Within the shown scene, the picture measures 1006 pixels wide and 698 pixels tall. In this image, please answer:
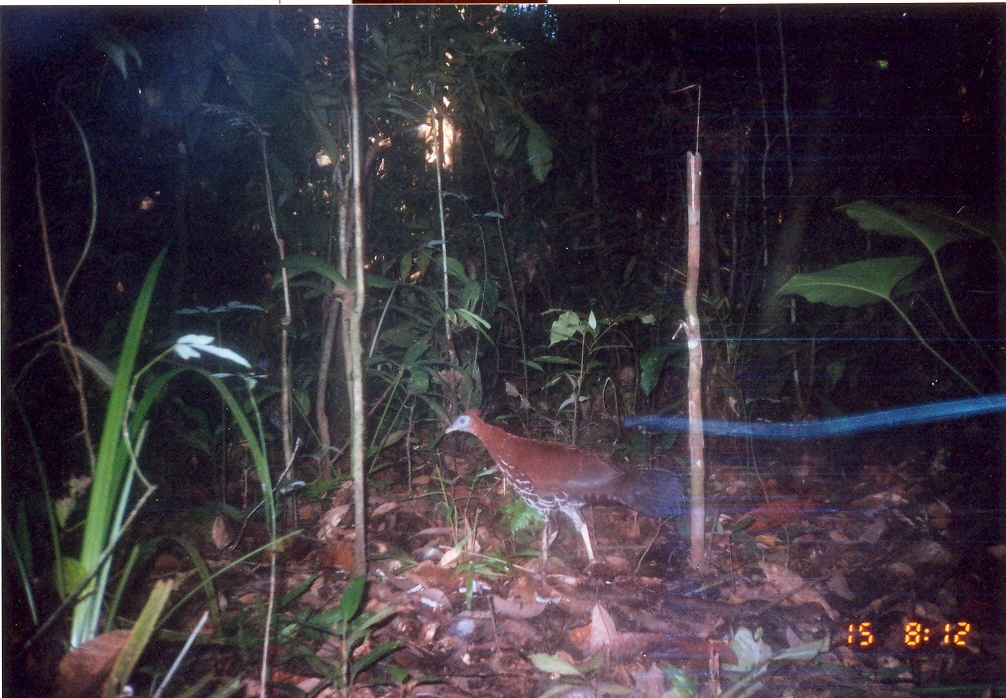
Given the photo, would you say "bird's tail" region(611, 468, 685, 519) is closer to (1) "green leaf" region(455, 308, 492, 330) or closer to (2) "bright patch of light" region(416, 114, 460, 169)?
(1) "green leaf" region(455, 308, 492, 330)

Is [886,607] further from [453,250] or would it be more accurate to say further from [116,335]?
[116,335]

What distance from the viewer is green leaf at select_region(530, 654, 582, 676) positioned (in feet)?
2.39

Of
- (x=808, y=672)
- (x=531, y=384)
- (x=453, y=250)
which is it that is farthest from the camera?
(x=531, y=384)

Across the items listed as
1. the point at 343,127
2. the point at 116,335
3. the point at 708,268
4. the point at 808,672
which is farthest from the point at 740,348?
the point at 116,335

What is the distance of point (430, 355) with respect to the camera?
955 millimetres

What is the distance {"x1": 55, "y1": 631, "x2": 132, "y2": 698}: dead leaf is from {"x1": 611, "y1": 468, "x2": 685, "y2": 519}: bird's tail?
0.72 metres

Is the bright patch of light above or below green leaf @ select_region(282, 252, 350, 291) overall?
above

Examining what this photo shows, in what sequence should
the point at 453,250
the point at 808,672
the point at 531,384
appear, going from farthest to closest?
the point at 531,384, the point at 453,250, the point at 808,672

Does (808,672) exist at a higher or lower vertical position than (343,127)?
lower

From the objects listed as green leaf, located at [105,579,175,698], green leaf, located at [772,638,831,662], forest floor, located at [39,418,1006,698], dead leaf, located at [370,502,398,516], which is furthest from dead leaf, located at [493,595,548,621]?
green leaf, located at [105,579,175,698]

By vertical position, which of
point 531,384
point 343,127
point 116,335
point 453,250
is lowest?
point 531,384

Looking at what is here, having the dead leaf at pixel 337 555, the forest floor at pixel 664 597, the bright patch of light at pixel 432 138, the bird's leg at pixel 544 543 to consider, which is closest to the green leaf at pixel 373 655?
the forest floor at pixel 664 597

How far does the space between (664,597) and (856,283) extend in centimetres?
55

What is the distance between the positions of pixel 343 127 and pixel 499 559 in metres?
0.73
